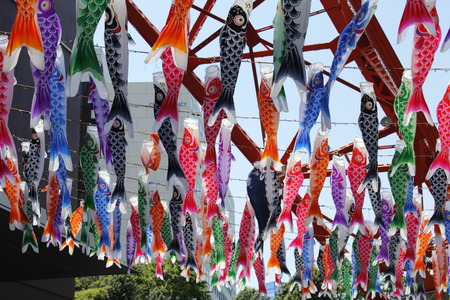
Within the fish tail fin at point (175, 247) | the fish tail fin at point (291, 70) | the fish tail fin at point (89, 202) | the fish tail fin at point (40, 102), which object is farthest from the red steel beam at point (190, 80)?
the fish tail fin at point (291, 70)

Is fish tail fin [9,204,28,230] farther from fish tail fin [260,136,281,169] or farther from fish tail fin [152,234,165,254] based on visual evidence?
fish tail fin [260,136,281,169]

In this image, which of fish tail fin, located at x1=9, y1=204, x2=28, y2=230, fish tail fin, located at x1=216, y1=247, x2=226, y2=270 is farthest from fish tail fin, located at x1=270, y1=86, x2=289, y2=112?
fish tail fin, located at x1=216, y1=247, x2=226, y2=270

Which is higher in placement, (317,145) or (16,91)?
(16,91)

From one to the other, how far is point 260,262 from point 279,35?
7311 millimetres

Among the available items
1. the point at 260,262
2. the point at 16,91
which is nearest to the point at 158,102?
the point at 260,262

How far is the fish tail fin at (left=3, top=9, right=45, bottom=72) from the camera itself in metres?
7.51

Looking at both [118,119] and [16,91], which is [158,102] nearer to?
[118,119]

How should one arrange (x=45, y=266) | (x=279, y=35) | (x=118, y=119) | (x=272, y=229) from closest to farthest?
1. (x=279, y=35)
2. (x=118, y=119)
3. (x=272, y=229)
4. (x=45, y=266)

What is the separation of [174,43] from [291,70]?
3.86ft

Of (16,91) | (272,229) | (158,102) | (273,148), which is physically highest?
(16,91)

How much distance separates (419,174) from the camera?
15.4m

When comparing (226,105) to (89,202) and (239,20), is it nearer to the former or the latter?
(239,20)

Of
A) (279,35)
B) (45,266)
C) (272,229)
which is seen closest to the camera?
(279,35)

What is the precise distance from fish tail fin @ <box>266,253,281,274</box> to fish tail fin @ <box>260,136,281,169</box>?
2995 mm
